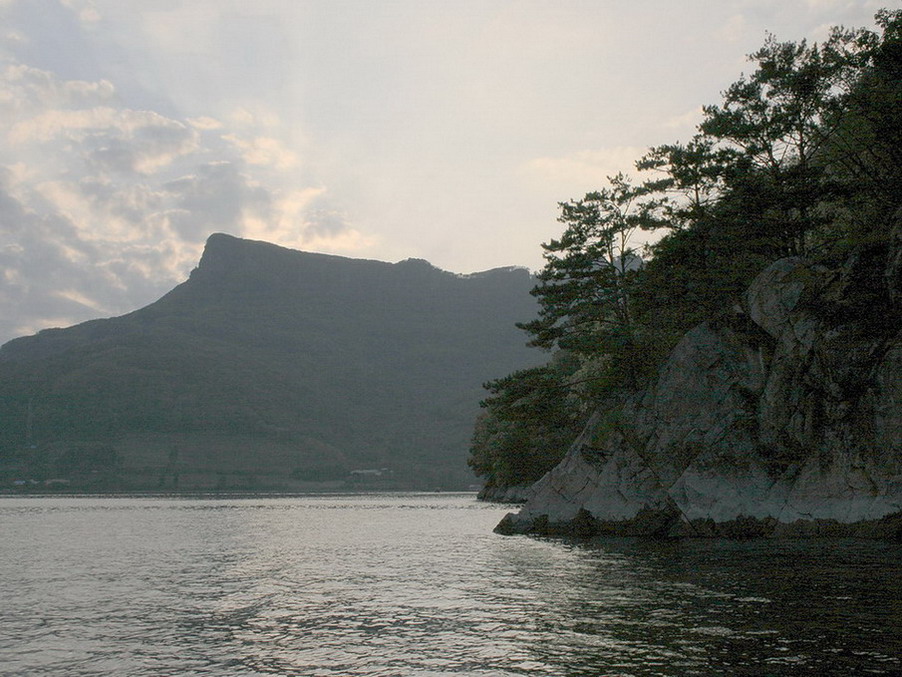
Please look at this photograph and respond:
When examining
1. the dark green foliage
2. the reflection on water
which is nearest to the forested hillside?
the dark green foliage

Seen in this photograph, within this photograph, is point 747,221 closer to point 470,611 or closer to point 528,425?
point 528,425

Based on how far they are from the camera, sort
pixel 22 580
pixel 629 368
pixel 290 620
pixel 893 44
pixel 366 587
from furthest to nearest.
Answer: pixel 629 368 → pixel 893 44 → pixel 22 580 → pixel 366 587 → pixel 290 620

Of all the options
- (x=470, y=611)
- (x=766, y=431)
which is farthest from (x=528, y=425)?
(x=470, y=611)

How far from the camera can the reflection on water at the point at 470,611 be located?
16.0 m

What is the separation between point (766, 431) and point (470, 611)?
94.4ft

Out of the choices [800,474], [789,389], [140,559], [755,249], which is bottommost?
[140,559]

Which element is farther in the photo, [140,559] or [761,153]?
[761,153]

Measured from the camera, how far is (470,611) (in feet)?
74.3

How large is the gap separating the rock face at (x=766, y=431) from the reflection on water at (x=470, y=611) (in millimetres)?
4483

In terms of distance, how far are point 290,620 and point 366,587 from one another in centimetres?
710

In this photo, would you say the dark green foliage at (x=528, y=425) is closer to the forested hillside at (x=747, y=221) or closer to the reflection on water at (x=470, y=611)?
the forested hillside at (x=747, y=221)

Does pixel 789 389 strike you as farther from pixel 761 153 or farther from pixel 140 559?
pixel 140 559

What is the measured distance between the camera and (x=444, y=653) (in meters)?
17.0

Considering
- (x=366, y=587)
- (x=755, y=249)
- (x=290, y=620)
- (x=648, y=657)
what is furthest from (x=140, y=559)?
(x=755, y=249)
